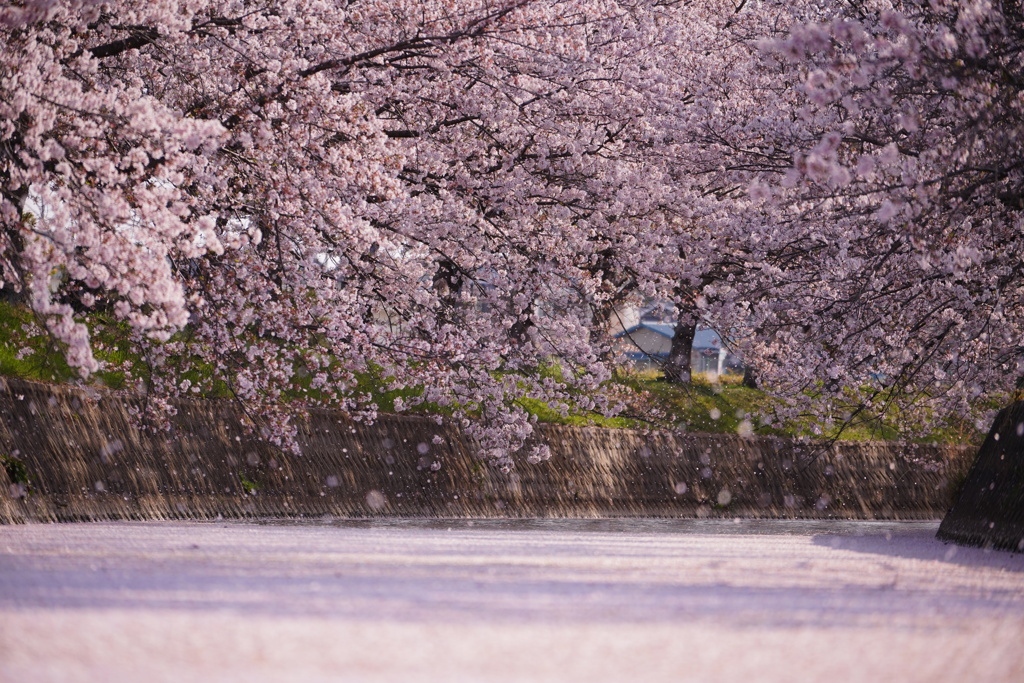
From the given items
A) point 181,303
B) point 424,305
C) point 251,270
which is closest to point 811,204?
point 424,305

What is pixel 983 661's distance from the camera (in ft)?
14.1

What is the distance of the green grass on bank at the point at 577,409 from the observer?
1464cm

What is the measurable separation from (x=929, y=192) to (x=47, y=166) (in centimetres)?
795

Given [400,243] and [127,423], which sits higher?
[400,243]

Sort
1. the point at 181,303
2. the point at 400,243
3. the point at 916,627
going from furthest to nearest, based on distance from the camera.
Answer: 1. the point at 400,243
2. the point at 181,303
3. the point at 916,627

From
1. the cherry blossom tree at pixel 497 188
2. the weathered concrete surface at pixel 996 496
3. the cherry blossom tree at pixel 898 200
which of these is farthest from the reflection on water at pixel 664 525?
the weathered concrete surface at pixel 996 496

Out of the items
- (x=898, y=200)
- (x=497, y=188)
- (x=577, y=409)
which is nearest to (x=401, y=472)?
(x=577, y=409)

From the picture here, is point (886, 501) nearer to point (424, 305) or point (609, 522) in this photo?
point (609, 522)

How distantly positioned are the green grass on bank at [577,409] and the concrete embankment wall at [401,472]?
53 cm

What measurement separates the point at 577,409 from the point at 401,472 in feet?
10.3

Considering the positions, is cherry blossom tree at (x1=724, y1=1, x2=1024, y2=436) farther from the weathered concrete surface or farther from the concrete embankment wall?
the concrete embankment wall

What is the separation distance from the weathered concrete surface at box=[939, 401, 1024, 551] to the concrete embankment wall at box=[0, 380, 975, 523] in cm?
317

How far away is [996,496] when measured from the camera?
11398 mm

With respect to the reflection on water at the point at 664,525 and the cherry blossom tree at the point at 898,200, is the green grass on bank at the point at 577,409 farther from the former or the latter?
the reflection on water at the point at 664,525
